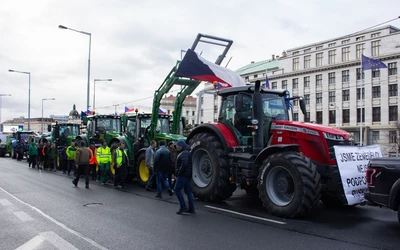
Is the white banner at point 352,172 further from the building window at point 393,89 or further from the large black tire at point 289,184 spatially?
the building window at point 393,89

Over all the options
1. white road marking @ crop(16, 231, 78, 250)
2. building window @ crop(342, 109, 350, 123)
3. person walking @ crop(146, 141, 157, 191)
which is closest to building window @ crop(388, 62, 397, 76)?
building window @ crop(342, 109, 350, 123)

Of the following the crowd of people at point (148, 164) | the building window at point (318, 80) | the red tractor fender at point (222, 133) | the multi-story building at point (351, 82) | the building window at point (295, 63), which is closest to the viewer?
the crowd of people at point (148, 164)

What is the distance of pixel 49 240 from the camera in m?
6.28

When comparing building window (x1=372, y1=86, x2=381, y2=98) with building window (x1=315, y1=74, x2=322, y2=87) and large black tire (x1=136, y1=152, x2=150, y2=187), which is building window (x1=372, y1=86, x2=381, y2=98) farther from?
large black tire (x1=136, y1=152, x2=150, y2=187)

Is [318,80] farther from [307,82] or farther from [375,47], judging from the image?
[375,47]

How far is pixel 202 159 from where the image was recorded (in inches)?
413

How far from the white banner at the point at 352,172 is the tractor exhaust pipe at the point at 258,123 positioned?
73.6 inches

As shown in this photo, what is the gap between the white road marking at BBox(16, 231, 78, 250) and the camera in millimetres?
5875

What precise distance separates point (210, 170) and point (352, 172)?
369 centimetres

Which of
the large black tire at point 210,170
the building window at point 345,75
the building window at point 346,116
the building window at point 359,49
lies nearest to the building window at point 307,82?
the building window at point 345,75

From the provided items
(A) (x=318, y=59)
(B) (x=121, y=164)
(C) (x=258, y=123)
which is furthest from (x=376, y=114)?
(C) (x=258, y=123)

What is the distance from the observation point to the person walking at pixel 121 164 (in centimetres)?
1315

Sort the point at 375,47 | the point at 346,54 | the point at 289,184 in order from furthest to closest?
the point at 346,54
the point at 375,47
the point at 289,184

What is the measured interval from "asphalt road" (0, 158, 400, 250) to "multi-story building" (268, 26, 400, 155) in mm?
46901
